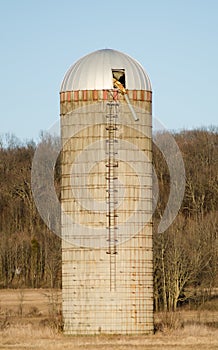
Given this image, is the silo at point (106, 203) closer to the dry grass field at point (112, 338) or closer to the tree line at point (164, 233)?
the dry grass field at point (112, 338)

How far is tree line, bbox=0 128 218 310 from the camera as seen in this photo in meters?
47.7

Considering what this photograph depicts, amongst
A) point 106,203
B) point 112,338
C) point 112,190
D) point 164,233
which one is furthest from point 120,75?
point 164,233

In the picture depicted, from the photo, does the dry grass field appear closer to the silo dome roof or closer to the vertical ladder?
the vertical ladder

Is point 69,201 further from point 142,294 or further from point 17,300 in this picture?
point 17,300

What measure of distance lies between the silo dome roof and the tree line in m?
15.3

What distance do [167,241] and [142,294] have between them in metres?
16.6

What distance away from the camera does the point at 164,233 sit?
1996 inches

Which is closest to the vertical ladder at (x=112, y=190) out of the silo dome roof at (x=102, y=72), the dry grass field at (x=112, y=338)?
the silo dome roof at (x=102, y=72)

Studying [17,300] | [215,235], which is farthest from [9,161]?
[17,300]

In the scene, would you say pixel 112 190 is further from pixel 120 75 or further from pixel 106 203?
pixel 120 75

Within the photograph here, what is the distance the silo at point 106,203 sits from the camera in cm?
3197

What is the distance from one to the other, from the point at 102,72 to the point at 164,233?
1951 centimetres

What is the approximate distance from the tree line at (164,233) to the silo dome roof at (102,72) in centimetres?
1531

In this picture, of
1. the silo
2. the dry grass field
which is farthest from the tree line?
the silo
